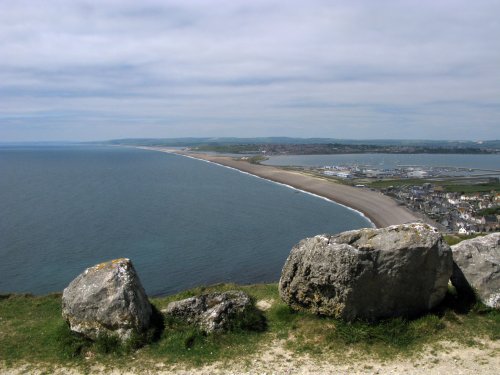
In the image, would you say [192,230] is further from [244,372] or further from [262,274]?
[244,372]

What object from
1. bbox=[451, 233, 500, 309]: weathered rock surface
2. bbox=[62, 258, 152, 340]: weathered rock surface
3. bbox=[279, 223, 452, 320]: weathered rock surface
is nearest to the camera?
bbox=[62, 258, 152, 340]: weathered rock surface

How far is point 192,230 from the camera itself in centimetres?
5350

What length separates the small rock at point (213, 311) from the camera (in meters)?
13.2

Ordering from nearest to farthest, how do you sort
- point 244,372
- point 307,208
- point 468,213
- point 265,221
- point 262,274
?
point 244,372, point 262,274, point 265,221, point 468,213, point 307,208

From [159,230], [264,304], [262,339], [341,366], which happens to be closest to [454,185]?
[159,230]

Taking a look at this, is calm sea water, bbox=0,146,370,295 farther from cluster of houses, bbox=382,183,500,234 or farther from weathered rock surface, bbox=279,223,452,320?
weathered rock surface, bbox=279,223,452,320

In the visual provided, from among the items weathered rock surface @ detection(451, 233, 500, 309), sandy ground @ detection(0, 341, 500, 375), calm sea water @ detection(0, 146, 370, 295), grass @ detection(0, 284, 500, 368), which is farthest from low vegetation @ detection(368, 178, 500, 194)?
sandy ground @ detection(0, 341, 500, 375)

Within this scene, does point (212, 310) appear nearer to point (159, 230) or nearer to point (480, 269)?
point (480, 269)

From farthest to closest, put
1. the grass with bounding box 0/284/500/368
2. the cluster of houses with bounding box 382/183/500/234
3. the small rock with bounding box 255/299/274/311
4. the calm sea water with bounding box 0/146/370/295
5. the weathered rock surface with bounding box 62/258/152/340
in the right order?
the cluster of houses with bounding box 382/183/500/234
the calm sea water with bounding box 0/146/370/295
the small rock with bounding box 255/299/274/311
the weathered rock surface with bounding box 62/258/152/340
the grass with bounding box 0/284/500/368

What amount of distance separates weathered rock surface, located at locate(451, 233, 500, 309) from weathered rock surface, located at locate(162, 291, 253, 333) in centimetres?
697

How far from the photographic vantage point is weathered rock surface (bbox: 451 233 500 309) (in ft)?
46.0

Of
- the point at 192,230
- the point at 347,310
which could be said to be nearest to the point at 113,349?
the point at 347,310

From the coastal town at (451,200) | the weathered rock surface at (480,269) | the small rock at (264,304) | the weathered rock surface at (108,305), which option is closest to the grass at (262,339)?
the weathered rock surface at (108,305)

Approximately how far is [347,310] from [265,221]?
47.1m
